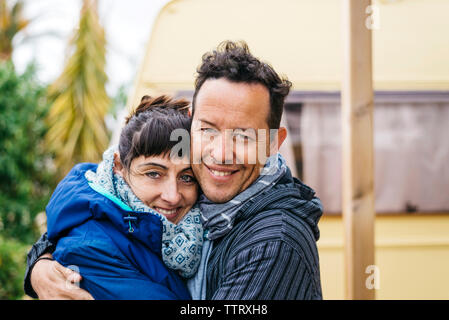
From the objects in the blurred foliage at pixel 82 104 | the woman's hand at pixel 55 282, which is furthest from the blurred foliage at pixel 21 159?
the woman's hand at pixel 55 282

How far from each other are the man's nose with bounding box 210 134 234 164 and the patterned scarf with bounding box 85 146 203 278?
9.4 inches

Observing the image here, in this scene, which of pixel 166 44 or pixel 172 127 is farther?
pixel 166 44

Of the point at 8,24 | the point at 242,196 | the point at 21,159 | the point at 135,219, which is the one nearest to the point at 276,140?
the point at 242,196

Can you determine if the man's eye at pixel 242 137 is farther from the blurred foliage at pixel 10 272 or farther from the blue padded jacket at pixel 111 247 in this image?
the blurred foliage at pixel 10 272

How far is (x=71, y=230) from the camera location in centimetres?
173

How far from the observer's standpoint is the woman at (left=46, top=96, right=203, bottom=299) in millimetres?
1631

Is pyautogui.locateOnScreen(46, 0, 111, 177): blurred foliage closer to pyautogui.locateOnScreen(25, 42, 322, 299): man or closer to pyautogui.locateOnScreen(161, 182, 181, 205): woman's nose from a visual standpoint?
pyautogui.locateOnScreen(25, 42, 322, 299): man

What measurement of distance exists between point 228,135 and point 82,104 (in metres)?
4.34

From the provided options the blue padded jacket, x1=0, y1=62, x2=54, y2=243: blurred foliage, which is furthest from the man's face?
x1=0, y1=62, x2=54, y2=243: blurred foliage

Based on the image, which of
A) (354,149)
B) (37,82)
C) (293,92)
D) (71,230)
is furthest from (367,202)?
(37,82)

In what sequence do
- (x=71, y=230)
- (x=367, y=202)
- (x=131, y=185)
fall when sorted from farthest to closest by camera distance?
(x=367, y=202)
(x=131, y=185)
(x=71, y=230)

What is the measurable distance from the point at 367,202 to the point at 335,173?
1.52 meters
